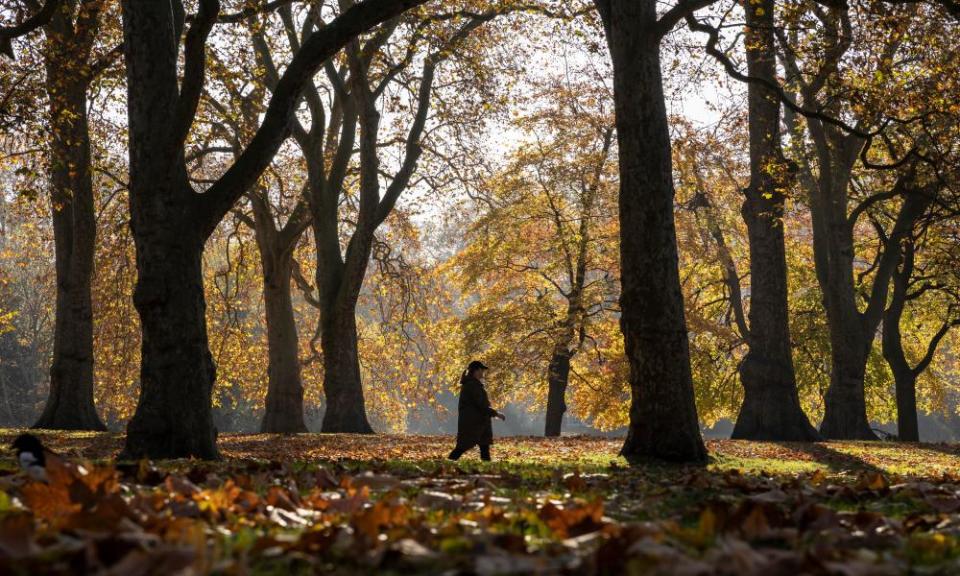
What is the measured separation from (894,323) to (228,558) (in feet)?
83.7

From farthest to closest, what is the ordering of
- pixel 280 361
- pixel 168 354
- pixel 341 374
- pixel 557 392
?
pixel 557 392
pixel 280 361
pixel 341 374
pixel 168 354

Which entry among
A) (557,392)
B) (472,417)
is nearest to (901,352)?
(557,392)

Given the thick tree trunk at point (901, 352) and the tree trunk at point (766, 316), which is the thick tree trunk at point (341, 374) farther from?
the thick tree trunk at point (901, 352)

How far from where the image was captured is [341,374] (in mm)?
22891

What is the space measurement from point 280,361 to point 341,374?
282 centimetres

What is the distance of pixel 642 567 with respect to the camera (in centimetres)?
233

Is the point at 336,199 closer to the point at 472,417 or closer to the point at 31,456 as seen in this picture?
the point at 472,417

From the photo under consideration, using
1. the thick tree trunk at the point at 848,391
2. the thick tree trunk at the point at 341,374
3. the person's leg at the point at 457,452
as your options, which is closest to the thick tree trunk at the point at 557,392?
the thick tree trunk at the point at 341,374

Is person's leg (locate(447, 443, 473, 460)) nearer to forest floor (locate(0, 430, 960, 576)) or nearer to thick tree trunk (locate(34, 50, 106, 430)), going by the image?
forest floor (locate(0, 430, 960, 576))

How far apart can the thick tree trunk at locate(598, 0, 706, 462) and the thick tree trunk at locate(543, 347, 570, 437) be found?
17.3 m

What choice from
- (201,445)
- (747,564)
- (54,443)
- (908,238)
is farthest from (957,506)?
(908,238)

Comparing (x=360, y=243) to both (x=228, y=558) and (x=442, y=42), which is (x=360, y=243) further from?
(x=228, y=558)

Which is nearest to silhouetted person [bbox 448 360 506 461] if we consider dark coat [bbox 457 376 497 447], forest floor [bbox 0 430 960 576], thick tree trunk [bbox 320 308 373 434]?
dark coat [bbox 457 376 497 447]

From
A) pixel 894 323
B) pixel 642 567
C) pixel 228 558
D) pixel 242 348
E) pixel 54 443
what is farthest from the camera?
pixel 242 348
